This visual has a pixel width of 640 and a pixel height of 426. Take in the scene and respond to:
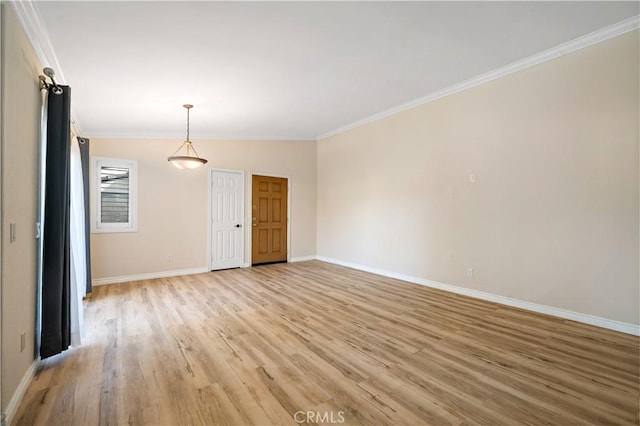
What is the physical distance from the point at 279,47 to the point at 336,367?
3126 mm

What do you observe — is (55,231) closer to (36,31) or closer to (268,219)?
(36,31)

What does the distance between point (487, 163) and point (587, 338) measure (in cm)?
236

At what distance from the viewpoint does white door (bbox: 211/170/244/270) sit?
6090mm

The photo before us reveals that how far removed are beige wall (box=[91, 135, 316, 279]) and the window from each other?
102 millimetres

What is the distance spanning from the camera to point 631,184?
296cm

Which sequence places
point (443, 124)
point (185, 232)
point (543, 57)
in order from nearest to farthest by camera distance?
point (543, 57)
point (443, 124)
point (185, 232)

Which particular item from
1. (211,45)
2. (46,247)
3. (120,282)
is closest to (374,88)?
(211,45)

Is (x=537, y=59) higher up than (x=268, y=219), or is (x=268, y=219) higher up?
(x=537, y=59)

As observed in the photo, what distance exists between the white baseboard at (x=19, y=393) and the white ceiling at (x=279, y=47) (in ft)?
9.14

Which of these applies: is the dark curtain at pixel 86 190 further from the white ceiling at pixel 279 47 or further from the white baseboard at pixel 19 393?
the white baseboard at pixel 19 393

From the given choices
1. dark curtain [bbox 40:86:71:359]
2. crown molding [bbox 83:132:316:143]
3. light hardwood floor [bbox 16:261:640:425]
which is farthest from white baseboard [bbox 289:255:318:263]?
dark curtain [bbox 40:86:71:359]

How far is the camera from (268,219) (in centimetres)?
692

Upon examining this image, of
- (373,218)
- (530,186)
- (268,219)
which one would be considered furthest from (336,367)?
(268,219)

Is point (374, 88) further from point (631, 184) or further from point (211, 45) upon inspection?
point (631, 184)
